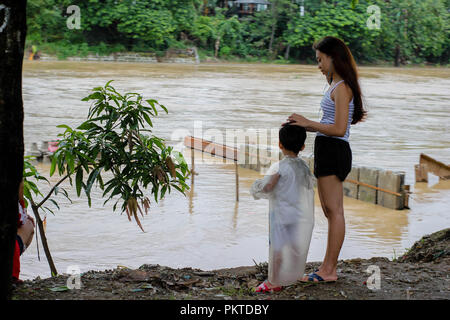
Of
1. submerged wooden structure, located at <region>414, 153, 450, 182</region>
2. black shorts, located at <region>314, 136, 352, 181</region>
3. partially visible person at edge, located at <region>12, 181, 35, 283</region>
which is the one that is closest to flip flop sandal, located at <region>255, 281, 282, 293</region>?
black shorts, located at <region>314, 136, 352, 181</region>

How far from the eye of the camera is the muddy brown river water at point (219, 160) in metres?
7.78

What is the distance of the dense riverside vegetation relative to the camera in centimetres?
4784

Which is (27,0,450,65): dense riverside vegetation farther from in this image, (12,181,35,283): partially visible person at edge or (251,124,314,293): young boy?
(251,124,314,293): young boy

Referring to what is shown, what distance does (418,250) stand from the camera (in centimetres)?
509

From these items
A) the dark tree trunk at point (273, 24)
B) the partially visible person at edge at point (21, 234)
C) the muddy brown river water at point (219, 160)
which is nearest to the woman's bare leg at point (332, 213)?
the partially visible person at edge at point (21, 234)

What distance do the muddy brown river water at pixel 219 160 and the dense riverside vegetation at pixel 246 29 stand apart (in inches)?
208

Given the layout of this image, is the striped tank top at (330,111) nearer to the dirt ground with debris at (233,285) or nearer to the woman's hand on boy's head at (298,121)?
the woman's hand on boy's head at (298,121)

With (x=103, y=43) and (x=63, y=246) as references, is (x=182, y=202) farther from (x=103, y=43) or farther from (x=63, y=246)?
(x=103, y=43)

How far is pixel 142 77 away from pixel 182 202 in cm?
2706

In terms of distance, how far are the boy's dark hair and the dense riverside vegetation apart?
4340cm

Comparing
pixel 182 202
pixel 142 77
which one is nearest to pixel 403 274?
pixel 182 202

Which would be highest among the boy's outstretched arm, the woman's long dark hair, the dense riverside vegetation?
the dense riverside vegetation

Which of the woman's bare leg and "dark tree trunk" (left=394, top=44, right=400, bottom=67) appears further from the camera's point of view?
"dark tree trunk" (left=394, top=44, right=400, bottom=67)

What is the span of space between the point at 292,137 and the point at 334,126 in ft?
0.77
